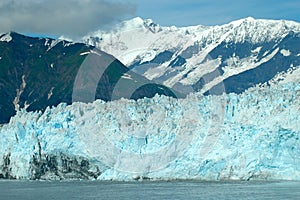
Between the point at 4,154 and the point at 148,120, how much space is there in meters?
13.4

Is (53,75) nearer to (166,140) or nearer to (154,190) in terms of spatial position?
(166,140)

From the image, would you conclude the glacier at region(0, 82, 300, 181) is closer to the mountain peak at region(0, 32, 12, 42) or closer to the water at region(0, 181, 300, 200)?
the water at region(0, 181, 300, 200)

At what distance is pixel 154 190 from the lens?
4175cm

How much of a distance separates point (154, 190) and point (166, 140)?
6.17 m

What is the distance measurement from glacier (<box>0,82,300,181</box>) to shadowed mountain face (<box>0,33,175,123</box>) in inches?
3196

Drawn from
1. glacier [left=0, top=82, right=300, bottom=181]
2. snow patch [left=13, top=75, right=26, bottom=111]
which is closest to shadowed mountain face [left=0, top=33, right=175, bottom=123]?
snow patch [left=13, top=75, right=26, bottom=111]

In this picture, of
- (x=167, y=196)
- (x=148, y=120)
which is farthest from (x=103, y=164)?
(x=167, y=196)

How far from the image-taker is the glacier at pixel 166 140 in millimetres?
43500

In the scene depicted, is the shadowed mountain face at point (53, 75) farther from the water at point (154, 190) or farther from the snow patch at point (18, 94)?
Answer: the water at point (154, 190)

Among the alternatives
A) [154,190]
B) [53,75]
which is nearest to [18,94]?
[53,75]

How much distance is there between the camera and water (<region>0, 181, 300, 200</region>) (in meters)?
37.1

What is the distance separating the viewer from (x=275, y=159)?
42.9 metres

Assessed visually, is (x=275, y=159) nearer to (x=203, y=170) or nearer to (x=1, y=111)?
(x=203, y=170)

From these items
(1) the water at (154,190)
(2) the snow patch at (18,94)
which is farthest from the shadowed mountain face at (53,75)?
(1) the water at (154,190)
